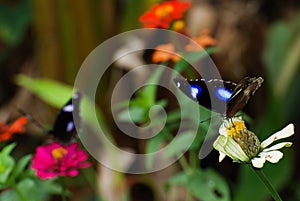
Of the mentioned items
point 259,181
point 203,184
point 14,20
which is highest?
point 203,184

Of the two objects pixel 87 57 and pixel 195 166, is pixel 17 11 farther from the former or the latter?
pixel 195 166

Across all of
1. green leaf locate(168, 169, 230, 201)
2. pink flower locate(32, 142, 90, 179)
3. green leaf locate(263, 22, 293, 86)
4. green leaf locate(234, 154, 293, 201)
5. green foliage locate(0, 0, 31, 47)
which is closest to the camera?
pink flower locate(32, 142, 90, 179)

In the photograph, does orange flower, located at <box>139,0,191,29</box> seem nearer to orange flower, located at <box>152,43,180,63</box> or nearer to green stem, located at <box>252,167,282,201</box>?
orange flower, located at <box>152,43,180,63</box>

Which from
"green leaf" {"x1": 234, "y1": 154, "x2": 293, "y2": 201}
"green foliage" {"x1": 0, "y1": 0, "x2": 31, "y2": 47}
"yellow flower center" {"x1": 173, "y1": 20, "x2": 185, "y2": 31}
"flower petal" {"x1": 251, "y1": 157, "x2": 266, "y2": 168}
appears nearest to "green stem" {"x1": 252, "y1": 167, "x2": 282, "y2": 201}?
"flower petal" {"x1": 251, "y1": 157, "x2": 266, "y2": 168}

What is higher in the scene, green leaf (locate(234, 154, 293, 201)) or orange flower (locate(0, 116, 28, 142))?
orange flower (locate(0, 116, 28, 142))

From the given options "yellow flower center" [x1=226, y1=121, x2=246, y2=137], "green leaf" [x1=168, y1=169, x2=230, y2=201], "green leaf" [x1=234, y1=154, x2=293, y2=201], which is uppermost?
"yellow flower center" [x1=226, y1=121, x2=246, y2=137]

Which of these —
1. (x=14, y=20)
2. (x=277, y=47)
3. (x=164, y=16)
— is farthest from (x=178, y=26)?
(x=14, y=20)

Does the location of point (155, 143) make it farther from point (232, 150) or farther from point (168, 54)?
point (232, 150)

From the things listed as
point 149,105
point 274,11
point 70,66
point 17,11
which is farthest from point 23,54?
point 149,105
